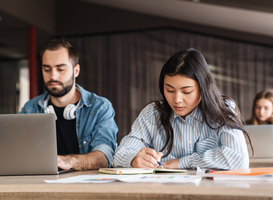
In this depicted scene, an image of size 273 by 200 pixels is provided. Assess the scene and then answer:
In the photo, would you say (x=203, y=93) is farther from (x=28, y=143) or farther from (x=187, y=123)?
(x=28, y=143)

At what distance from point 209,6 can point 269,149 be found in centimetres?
297

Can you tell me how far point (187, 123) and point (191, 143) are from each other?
0.36 ft

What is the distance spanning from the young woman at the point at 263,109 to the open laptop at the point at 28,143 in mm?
3101

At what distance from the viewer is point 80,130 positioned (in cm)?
187

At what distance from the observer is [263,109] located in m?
3.67

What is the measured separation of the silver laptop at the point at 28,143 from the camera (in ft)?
3.75

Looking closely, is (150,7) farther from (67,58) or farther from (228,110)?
(228,110)

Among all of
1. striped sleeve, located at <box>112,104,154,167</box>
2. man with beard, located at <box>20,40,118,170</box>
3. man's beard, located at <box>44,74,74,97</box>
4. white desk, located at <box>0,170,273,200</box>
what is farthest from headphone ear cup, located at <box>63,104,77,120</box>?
white desk, located at <box>0,170,273,200</box>

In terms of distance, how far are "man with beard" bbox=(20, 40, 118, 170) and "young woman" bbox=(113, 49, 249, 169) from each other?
278 millimetres

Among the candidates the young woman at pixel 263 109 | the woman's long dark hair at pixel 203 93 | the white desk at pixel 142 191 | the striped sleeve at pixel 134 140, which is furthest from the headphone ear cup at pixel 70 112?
the young woman at pixel 263 109

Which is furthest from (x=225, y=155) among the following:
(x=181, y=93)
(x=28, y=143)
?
(x=28, y=143)

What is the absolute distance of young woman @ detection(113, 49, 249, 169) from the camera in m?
1.40

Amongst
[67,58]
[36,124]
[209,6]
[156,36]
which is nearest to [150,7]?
[156,36]

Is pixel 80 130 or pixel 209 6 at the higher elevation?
pixel 209 6
